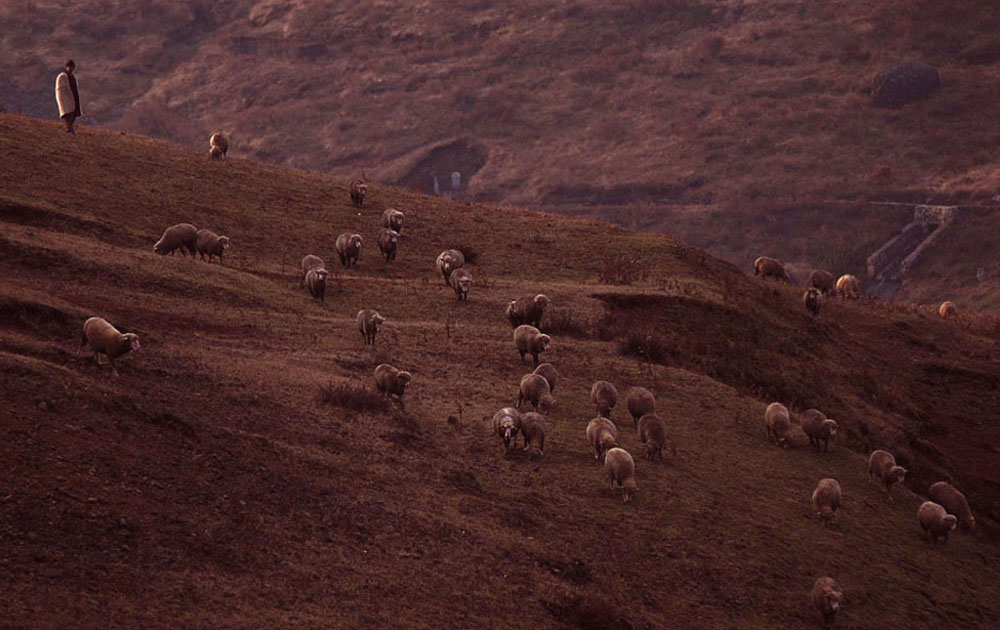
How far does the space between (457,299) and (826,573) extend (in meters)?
14.7

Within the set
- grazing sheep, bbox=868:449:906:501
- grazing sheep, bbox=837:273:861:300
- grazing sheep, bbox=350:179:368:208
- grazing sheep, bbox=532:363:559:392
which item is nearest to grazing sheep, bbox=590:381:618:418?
grazing sheep, bbox=532:363:559:392

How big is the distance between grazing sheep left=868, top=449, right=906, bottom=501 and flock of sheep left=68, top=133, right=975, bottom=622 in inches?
0.9

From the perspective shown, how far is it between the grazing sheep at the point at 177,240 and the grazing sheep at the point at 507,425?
1328 cm

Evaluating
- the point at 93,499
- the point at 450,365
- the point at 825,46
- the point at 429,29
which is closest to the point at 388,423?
the point at 450,365

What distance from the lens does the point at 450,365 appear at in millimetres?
25891

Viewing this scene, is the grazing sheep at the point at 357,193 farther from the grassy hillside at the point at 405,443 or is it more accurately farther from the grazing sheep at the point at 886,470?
the grazing sheep at the point at 886,470

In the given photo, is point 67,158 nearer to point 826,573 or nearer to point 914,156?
point 826,573

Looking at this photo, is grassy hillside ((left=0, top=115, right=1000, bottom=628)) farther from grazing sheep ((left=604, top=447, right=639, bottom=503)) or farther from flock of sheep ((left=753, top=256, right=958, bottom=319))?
flock of sheep ((left=753, top=256, right=958, bottom=319))

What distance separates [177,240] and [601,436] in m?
14.7

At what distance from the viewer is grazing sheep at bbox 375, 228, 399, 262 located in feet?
116

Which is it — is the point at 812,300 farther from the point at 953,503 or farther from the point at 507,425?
the point at 507,425

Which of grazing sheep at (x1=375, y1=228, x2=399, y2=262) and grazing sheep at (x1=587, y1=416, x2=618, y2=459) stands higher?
grazing sheep at (x1=375, y1=228, x2=399, y2=262)

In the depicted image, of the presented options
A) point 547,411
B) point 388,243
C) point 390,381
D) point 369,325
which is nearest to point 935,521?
point 547,411

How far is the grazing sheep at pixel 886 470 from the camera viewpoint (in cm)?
2473
